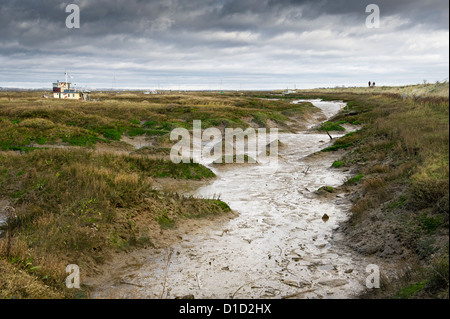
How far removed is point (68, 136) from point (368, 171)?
65.5 feet

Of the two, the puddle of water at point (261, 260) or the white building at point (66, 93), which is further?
the white building at point (66, 93)

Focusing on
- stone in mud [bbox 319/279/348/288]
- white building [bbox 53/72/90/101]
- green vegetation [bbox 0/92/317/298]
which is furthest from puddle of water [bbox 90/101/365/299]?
white building [bbox 53/72/90/101]

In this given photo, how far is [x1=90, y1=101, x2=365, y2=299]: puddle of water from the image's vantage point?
6527 millimetres

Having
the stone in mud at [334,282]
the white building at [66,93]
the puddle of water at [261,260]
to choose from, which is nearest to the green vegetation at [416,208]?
the stone in mud at [334,282]

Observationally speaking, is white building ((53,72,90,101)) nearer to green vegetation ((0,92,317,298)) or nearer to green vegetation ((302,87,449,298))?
green vegetation ((0,92,317,298))

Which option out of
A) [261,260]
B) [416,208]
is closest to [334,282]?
[261,260]

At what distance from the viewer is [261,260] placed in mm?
7977

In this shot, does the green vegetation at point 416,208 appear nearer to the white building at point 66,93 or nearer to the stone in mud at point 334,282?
the stone in mud at point 334,282

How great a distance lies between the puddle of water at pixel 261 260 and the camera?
6.53 meters

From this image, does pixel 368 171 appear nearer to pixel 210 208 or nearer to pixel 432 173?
pixel 432 173

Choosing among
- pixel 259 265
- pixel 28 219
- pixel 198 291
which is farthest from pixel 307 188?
pixel 28 219

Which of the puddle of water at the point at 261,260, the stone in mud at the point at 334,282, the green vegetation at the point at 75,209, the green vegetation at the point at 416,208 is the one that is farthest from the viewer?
the stone in mud at the point at 334,282
